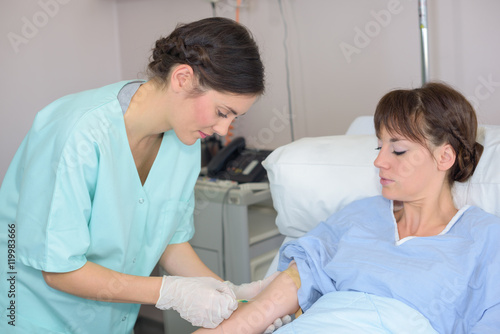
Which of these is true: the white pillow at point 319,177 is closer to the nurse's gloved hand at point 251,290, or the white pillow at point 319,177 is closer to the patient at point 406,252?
the patient at point 406,252

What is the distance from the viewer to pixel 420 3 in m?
1.62

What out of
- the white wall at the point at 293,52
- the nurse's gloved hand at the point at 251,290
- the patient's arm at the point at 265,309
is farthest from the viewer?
the white wall at the point at 293,52

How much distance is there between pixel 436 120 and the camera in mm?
1307

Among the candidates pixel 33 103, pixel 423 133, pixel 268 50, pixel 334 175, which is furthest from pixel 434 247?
pixel 33 103

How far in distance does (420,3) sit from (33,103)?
194 cm

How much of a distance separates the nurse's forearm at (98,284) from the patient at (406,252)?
0.69 ft

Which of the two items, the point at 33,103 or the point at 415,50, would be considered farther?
the point at 33,103

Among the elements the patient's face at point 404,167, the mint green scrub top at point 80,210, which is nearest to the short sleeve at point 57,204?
the mint green scrub top at point 80,210

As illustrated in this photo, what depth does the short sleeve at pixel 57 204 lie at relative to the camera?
114 centimetres

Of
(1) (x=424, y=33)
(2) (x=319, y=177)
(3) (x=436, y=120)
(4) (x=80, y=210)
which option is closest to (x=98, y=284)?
(4) (x=80, y=210)

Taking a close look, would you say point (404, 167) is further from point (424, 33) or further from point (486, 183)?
point (424, 33)

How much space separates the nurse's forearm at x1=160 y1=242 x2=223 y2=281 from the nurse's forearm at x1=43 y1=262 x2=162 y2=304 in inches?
12.4

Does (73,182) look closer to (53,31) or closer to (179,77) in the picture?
(179,77)

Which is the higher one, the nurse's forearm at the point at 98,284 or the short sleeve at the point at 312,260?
the nurse's forearm at the point at 98,284
